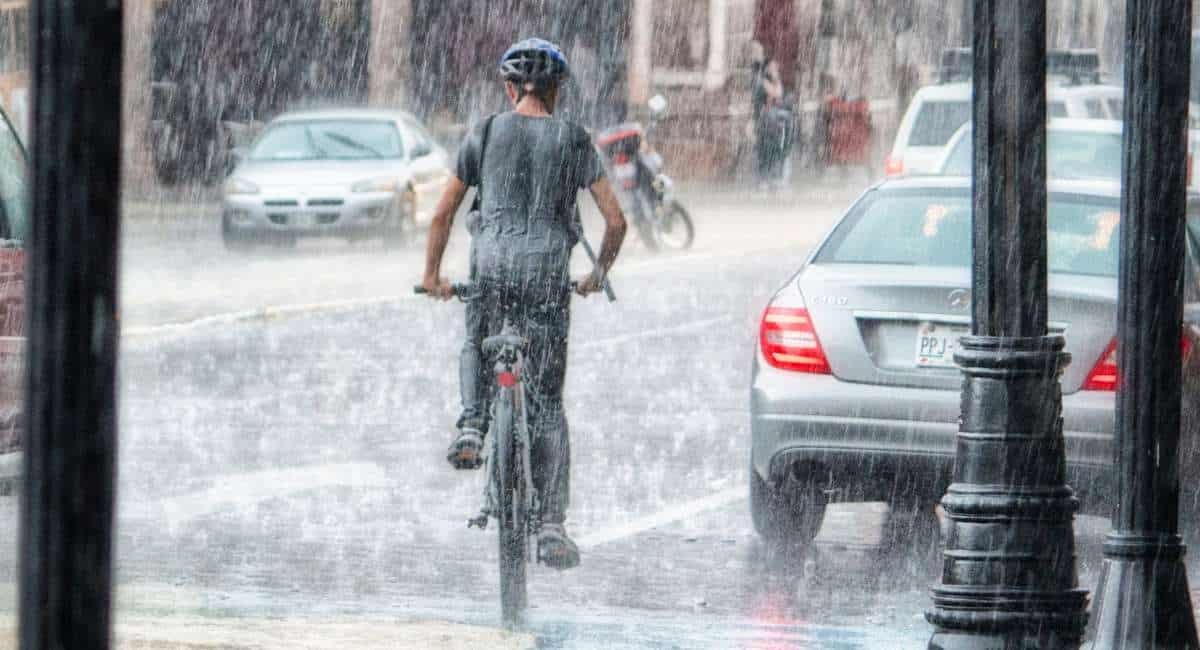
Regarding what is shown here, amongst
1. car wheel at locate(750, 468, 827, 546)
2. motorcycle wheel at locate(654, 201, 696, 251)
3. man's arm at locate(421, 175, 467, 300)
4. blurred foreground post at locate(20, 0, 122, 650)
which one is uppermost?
blurred foreground post at locate(20, 0, 122, 650)

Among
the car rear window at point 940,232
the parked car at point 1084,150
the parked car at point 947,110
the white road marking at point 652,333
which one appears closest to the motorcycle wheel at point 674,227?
the parked car at point 947,110

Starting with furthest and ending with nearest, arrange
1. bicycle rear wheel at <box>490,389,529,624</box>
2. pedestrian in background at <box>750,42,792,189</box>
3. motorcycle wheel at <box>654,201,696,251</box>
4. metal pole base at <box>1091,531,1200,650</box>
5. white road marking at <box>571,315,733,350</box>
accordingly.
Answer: pedestrian in background at <box>750,42,792,189</box>, motorcycle wheel at <box>654,201,696,251</box>, white road marking at <box>571,315,733,350</box>, bicycle rear wheel at <box>490,389,529,624</box>, metal pole base at <box>1091,531,1200,650</box>

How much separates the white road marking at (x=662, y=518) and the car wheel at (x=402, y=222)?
51.0ft

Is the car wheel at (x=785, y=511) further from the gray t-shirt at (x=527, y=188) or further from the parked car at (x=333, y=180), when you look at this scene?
the parked car at (x=333, y=180)

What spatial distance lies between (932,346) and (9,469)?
10.3 feet

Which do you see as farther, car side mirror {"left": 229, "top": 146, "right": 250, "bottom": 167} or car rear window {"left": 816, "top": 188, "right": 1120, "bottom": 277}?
car side mirror {"left": 229, "top": 146, "right": 250, "bottom": 167}

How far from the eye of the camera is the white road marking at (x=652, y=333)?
1655 centimetres

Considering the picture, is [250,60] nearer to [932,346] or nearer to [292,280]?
[292,280]

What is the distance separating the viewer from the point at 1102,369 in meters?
8.66

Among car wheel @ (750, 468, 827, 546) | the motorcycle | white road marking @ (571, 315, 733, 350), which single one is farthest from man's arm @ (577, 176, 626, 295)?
the motorcycle

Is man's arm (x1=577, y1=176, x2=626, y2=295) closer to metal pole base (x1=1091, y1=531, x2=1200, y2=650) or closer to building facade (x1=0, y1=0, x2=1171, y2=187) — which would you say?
metal pole base (x1=1091, y1=531, x2=1200, y2=650)

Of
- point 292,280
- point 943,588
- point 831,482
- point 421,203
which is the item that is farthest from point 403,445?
point 421,203

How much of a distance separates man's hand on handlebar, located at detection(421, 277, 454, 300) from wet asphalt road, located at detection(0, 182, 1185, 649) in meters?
0.97

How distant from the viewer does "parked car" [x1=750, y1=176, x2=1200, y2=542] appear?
868 centimetres
